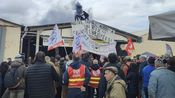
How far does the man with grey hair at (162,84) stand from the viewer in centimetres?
818

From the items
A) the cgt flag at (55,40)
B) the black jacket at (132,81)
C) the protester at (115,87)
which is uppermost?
the cgt flag at (55,40)

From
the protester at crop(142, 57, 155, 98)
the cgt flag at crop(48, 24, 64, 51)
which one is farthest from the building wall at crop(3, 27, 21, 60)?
the protester at crop(142, 57, 155, 98)

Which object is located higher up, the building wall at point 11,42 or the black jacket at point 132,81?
the building wall at point 11,42

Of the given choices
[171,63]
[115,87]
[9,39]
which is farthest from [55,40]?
[115,87]

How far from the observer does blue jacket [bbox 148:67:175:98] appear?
8.18 meters

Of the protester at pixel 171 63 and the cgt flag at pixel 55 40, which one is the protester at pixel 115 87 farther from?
the cgt flag at pixel 55 40

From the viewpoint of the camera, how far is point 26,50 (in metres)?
26.6

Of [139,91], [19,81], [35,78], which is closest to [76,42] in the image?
[139,91]

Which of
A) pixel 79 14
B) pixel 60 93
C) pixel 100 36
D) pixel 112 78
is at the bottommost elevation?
pixel 60 93

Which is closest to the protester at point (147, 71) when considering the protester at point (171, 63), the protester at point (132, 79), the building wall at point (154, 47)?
the protester at point (132, 79)

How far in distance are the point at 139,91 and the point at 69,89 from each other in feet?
9.05

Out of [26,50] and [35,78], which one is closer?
[35,78]

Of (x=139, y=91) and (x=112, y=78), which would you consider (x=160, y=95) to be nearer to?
(x=112, y=78)

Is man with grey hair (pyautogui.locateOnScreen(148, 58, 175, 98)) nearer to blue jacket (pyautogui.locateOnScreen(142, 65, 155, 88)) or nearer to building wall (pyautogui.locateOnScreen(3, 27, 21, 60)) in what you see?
blue jacket (pyautogui.locateOnScreen(142, 65, 155, 88))
